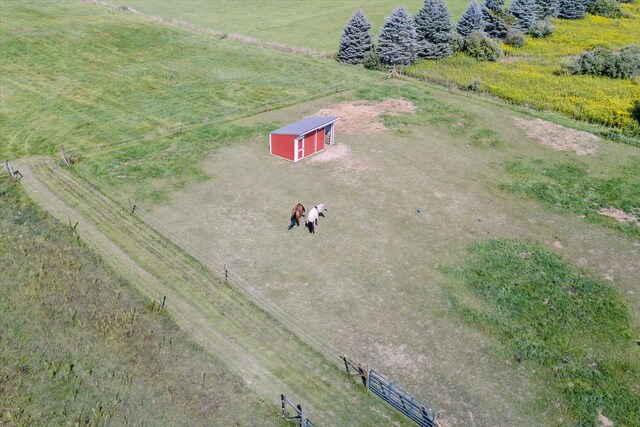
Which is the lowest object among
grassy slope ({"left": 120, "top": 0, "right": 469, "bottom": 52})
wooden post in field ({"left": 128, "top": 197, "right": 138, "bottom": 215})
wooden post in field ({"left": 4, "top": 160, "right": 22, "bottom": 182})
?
wooden post in field ({"left": 128, "top": 197, "right": 138, "bottom": 215})

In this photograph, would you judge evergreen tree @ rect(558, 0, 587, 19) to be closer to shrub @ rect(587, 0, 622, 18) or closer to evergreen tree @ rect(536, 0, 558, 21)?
evergreen tree @ rect(536, 0, 558, 21)

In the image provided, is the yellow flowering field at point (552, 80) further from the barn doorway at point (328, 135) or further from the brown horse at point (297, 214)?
the brown horse at point (297, 214)

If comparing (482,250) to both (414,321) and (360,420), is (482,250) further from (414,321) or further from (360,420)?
(360,420)

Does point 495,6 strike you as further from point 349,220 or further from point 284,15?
point 349,220

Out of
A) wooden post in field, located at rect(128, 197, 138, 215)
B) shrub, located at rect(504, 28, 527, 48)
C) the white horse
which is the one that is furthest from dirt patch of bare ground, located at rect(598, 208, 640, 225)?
shrub, located at rect(504, 28, 527, 48)

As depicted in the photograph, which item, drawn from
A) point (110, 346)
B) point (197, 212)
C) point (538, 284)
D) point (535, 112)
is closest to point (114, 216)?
point (197, 212)

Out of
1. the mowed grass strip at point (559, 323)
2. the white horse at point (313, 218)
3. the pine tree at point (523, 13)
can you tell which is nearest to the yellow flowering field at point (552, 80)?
the pine tree at point (523, 13)

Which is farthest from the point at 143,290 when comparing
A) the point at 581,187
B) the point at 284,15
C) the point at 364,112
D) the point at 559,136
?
the point at 284,15
